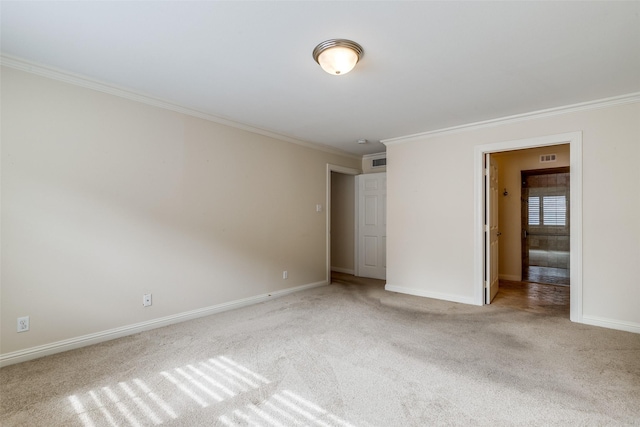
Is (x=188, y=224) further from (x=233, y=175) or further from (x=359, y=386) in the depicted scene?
(x=359, y=386)

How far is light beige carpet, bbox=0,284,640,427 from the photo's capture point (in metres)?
1.78

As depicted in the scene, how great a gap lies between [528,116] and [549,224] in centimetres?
399

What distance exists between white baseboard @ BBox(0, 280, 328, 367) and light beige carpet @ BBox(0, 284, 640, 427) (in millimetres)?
84

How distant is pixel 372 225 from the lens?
221 inches

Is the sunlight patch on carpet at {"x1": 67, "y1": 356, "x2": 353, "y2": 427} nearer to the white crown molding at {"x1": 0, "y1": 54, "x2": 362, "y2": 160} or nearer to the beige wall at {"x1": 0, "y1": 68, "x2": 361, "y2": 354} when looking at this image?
the beige wall at {"x1": 0, "y1": 68, "x2": 361, "y2": 354}

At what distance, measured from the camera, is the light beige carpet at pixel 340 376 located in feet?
5.85

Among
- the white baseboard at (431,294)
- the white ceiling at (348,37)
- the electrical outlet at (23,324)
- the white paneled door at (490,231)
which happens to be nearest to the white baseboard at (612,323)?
the white paneled door at (490,231)

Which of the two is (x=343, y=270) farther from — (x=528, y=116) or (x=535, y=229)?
(x=535, y=229)

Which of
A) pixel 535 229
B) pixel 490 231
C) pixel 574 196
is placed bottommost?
pixel 535 229

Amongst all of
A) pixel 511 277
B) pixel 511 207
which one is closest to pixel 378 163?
pixel 511 207

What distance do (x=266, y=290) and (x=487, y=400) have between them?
2945 mm

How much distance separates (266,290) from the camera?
422cm

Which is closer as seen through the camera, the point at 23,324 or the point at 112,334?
the point at 23,324

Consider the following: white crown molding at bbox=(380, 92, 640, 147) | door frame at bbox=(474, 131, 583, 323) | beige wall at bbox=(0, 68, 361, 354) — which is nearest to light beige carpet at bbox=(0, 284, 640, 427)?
door frame at bbox=(474, 131, 583, 323)
